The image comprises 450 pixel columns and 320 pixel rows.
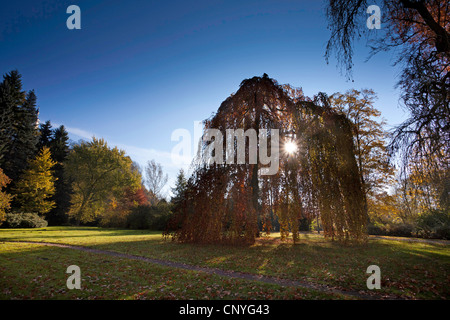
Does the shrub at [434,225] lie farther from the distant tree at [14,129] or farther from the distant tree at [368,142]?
the distant tree at [14,129]

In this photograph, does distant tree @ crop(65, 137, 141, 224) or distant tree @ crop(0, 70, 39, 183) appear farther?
distant tree @ crop(65, 137, 141, 224)

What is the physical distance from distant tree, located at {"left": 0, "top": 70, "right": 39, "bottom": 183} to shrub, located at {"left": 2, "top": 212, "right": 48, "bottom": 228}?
18.8 feet

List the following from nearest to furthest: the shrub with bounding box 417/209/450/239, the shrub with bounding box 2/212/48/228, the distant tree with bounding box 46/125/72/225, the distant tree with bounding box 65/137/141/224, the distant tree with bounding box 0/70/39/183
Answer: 1. the shrub with bounding box 417/209/450/239
2. the shrub with bounding box 2/212/48/228
3. the distant tree with bounding box 0/70/39/183
4. the distant tree with bounding box 46/125/72/225
5. the distant tree with bounding box 65/137/141/224

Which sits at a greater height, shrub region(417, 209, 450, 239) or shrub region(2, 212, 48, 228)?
shrub region(417, 209, 450, 239)

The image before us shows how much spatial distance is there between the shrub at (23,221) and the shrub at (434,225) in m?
35.0

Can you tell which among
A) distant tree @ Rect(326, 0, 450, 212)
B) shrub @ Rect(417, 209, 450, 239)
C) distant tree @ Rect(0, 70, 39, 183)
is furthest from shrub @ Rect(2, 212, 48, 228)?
shrub @ Rect(417, 209, 450, 239)

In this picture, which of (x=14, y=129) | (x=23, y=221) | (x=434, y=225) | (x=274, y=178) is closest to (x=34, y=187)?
(x=23, y=221)

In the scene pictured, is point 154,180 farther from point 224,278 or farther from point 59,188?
point 224,278

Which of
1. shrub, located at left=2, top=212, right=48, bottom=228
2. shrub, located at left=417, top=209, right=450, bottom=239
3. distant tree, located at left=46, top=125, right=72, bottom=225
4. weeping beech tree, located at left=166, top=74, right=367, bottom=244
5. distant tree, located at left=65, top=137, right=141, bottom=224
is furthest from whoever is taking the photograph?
distant tree, located at left=65, top=137, right=141, bottom=224

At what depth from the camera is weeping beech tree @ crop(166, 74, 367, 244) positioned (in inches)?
336

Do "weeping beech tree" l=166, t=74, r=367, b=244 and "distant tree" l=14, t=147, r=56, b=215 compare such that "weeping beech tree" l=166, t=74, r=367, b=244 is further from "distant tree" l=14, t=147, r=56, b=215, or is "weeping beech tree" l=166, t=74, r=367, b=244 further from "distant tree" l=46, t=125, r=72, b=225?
"distant tree" l=46, t=125, r=72, b=225

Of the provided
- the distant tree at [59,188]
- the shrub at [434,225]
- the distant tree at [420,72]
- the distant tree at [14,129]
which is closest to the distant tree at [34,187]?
the distant tree at [14,129]

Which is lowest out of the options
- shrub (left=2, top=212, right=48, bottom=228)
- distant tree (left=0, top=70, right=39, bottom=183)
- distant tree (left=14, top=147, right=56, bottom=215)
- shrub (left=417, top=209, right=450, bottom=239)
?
shrub (left=2, top=212, right=48, bottom=228)
